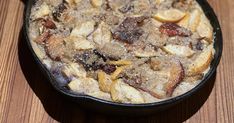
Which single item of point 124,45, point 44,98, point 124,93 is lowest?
point 44,98

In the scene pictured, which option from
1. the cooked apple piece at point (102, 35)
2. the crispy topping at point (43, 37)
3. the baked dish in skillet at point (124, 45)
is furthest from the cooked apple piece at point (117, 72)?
the crispy topping at point (43, 37)

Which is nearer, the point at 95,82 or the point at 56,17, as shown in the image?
the point at 95,82

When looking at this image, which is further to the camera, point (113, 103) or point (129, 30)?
point (129, 30)

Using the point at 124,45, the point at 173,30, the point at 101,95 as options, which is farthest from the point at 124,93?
the point at 173,30

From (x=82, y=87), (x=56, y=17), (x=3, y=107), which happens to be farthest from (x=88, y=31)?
(x=3, y=107)

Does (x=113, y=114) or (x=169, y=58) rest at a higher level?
(x=169, y=58)

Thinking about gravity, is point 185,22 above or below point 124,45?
above

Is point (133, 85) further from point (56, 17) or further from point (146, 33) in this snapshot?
point (56, 17)

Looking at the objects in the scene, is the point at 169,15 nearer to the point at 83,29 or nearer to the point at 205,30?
the point at 205,30
